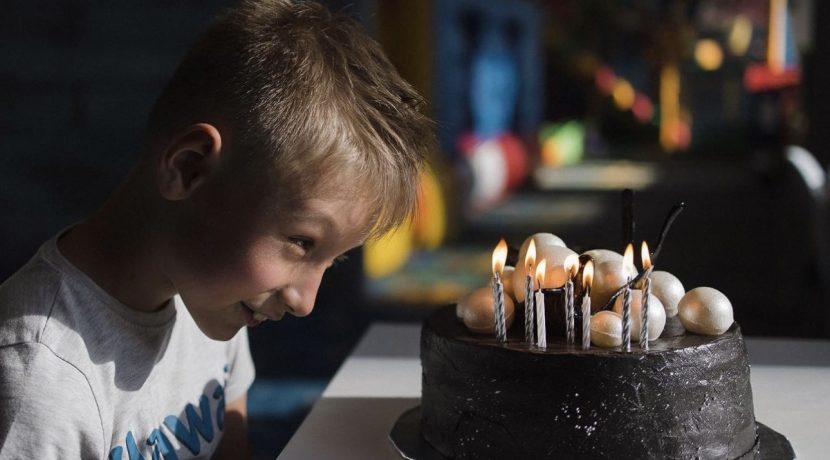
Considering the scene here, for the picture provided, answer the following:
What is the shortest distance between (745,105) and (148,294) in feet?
22.0

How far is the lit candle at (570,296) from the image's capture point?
0.75 meters

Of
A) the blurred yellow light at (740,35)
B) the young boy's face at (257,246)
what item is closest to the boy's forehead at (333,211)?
the young boy's face at (257,246)

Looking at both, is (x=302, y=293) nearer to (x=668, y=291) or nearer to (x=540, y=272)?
(x=540, y=272)

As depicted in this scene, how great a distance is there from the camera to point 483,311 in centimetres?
80

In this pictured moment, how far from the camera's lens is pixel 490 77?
532 cm

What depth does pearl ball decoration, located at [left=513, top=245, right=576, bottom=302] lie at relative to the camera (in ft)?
2.60

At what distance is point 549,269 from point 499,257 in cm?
4

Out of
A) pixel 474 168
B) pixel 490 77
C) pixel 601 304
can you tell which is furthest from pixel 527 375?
pixel 490 77

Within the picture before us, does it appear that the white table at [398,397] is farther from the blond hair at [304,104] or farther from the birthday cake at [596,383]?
the blond hair at [304,104]

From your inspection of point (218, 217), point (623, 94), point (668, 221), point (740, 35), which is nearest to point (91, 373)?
point (218, 217)

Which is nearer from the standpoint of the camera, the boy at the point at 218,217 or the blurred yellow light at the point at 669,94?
the boy at the point at 218,217

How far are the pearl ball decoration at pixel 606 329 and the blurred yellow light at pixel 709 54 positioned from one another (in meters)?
6.48

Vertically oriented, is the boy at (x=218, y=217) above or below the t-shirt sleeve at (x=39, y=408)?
above

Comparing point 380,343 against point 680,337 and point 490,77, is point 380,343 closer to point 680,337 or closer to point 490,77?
point 680,337
